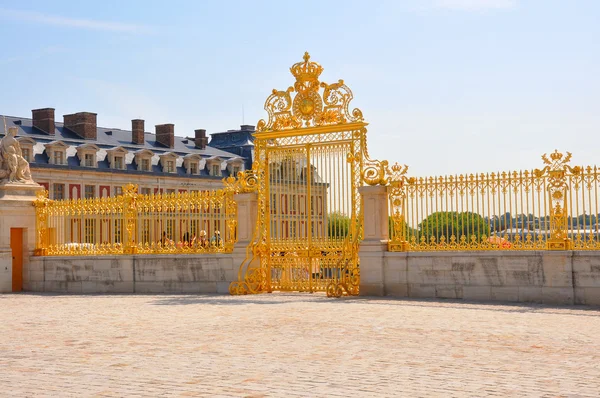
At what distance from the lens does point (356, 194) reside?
1856 cm

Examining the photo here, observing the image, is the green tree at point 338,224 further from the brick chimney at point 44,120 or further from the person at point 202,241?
the brick chimney at point 44,120

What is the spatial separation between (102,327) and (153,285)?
27.2ft

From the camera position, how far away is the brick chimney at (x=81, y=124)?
65938 millimetres

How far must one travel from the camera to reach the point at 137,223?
72.7 ft

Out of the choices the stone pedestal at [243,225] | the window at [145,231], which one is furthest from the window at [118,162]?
the stone pedestal at [243,225]

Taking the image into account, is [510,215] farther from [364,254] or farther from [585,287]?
[364,254]

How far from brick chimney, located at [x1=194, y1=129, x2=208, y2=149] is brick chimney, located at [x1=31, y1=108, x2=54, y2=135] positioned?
45.7ft

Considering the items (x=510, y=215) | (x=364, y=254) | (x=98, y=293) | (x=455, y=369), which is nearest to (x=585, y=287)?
(x=510, y=215)

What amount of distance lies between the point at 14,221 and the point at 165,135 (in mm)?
49599

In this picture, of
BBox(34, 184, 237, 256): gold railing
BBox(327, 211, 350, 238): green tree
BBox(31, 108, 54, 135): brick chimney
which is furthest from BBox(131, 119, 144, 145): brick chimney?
BBox(327, 211, 350, 238): green tree

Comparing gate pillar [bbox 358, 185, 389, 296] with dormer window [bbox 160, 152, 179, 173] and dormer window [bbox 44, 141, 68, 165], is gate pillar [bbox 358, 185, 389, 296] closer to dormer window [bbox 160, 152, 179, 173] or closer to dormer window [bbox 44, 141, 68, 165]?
dormer window [bbox 44, 141, 68, 165]

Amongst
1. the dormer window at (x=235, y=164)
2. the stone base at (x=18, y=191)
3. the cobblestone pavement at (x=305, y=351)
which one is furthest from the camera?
the dormer window at (x=235, y=164)

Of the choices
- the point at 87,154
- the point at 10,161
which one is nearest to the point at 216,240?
the point at 10,161

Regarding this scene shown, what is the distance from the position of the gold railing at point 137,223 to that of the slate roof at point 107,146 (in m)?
38.2
